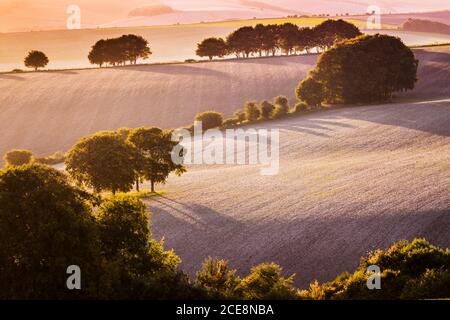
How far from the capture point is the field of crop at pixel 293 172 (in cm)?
4072

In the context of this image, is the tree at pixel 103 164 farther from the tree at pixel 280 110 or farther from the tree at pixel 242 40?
the tree at pixel 242 40

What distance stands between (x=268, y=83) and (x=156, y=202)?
92971mm

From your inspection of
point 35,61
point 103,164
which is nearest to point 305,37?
point 35,61

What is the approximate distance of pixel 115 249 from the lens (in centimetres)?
3130

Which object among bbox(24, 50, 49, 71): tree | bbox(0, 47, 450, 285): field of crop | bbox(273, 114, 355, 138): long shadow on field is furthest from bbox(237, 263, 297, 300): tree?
bbox(24, 50, 49, 71): tree

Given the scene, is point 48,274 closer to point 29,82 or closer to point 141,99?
point 141,99

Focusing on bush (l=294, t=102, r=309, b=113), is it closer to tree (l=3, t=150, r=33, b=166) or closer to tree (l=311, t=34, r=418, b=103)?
tree (l=311, t=34, r=418, b=103)

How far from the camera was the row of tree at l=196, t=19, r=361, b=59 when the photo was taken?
566 feet

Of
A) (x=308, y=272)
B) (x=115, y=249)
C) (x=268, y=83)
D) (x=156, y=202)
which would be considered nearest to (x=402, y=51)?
(x=268, y=83)

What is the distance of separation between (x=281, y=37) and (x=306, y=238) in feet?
478

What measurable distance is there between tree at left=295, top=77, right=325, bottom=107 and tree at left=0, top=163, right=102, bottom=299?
90935mm

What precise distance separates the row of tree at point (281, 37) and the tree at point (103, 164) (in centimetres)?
12349

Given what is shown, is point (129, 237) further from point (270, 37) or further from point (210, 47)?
point (210, 47)

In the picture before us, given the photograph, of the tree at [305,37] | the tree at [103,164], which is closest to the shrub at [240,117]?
the tree at [103,164]
